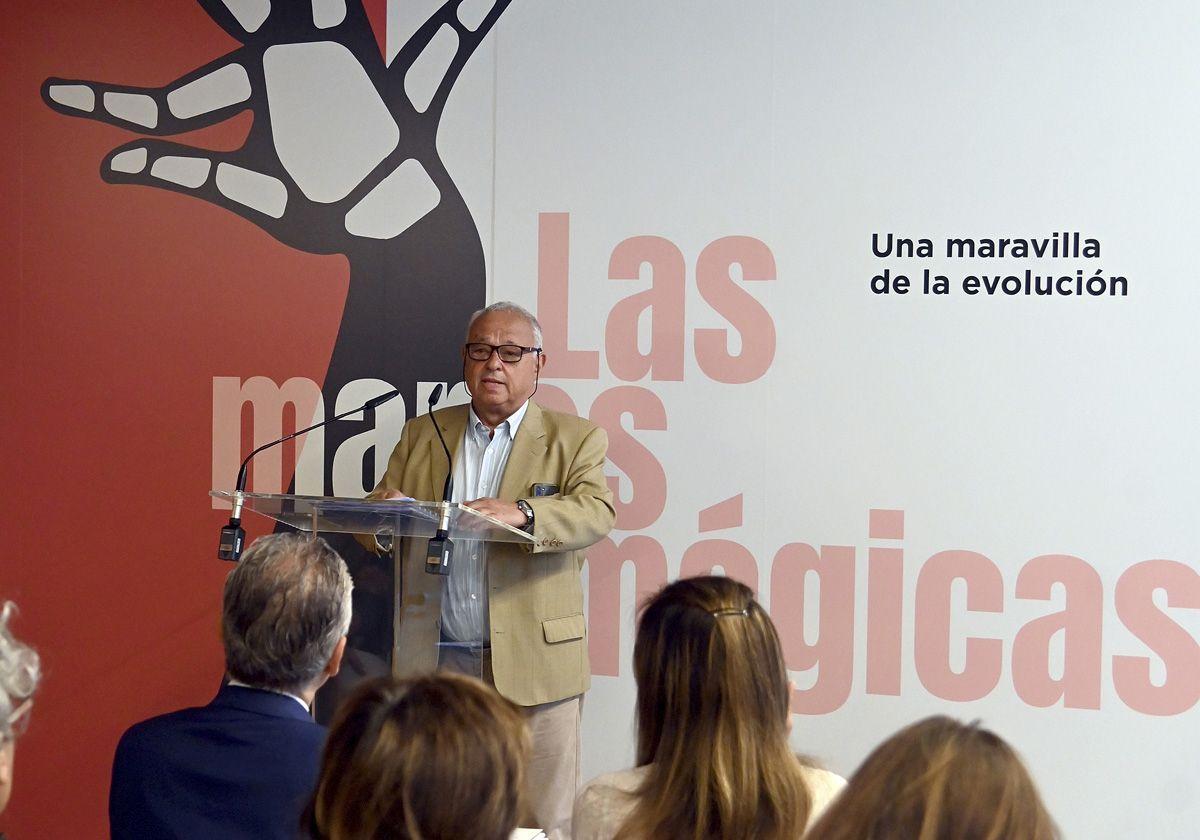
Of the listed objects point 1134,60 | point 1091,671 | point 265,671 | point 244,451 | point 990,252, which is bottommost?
point 1091,671

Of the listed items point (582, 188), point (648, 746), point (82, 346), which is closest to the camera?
point (648, 746)

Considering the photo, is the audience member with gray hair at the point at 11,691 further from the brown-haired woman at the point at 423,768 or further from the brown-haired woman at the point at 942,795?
the brown-haired woman at the point at 942,795

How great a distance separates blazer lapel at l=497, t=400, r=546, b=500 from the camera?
3920 millimetres

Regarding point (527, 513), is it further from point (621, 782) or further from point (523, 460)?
point (621, 782)

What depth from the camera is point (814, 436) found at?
4.19 meters

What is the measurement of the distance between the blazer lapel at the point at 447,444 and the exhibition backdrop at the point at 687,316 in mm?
350

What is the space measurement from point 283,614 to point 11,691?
0.68 m

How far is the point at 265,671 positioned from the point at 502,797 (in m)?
0.90

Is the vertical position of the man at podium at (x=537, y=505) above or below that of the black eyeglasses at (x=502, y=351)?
below

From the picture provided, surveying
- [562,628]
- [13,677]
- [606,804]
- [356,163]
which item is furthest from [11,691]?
[356,163]

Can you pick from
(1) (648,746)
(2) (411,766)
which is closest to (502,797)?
(2) (411,766)

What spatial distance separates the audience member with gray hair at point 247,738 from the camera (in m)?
1.97

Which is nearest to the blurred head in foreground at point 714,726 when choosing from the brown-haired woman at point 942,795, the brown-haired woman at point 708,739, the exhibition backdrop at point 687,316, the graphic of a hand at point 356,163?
the brown-haired woman at point 708,739

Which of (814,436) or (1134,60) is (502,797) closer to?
(814,436)
